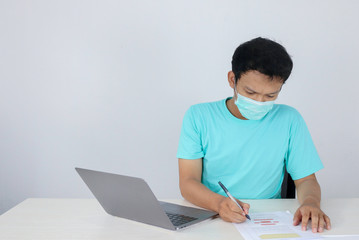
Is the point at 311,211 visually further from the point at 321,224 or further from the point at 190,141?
the point at 190,141

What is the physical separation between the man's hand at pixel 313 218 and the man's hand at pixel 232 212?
16 cm

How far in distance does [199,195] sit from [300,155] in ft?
1.58

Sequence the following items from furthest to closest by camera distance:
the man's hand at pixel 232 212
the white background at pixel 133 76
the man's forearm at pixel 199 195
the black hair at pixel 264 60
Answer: the white background at pixel 133 76
the black hair at pixel 264 60
the man's forearm at pixel 199 195
the man's hand at pixel 232 212

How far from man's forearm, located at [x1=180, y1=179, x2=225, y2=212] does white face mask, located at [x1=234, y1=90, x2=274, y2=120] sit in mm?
335

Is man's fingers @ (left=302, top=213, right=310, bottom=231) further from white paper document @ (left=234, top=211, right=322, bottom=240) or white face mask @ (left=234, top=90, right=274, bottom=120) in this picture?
white face mask @ (left=234, top=90, right=274, bottom=120)

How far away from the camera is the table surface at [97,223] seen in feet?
3.98

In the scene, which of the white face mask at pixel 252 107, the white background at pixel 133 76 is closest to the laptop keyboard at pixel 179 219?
the white face mask at pixel 252 107

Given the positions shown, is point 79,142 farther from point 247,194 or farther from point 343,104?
point 343,104

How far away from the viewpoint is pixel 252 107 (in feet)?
5.33

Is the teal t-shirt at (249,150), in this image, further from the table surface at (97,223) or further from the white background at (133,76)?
the white background at (133,76)

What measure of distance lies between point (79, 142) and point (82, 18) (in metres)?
0.83

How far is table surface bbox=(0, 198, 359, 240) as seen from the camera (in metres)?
1.21

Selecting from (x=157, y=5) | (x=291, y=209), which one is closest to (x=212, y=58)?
(x=157, y=5)

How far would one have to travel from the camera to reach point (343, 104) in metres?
2.90
